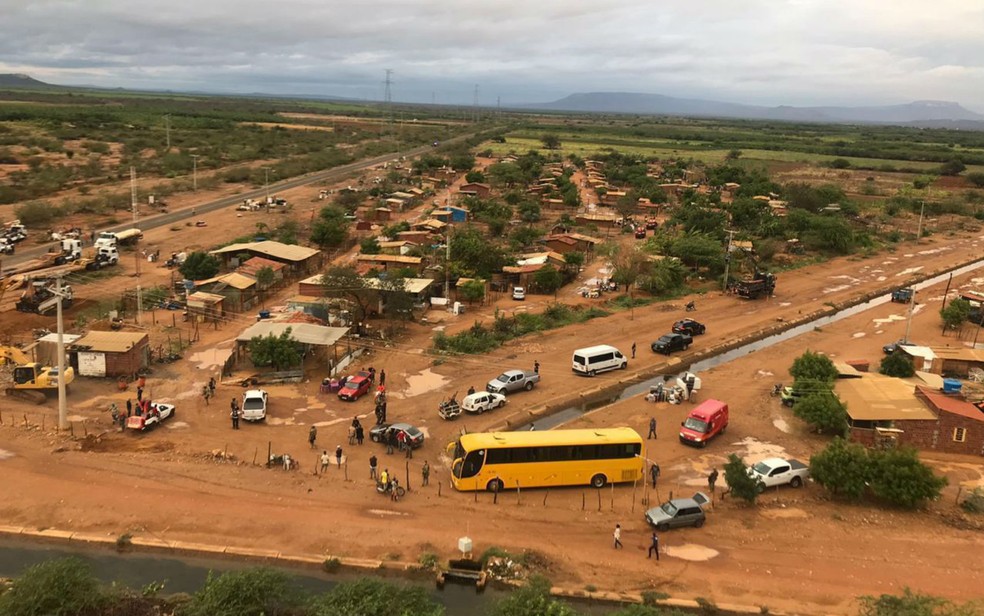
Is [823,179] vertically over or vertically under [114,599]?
over

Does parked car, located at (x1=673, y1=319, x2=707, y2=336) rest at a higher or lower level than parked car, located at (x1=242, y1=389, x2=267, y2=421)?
higher

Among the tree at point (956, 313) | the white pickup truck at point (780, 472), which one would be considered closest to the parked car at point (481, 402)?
the white pickup truck at point (780, 472)

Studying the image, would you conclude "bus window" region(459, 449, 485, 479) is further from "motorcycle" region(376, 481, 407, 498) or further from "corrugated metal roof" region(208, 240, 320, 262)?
"corrugated metal roof" region(208, 240, 320, 262)

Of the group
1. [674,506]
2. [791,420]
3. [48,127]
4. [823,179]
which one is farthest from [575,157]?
[674,506]

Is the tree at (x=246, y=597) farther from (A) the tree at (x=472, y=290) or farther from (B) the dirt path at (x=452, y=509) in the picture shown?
(A) the tree at (x=472, y=290)

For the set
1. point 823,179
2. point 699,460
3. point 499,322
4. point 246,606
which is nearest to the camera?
point 246,606

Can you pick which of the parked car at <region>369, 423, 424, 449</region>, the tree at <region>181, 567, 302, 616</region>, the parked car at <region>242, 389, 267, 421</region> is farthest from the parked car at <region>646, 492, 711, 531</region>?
the parked car at <region>242, 389, 267, 421</region>

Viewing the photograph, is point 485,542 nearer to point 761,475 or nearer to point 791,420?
point 761,475
